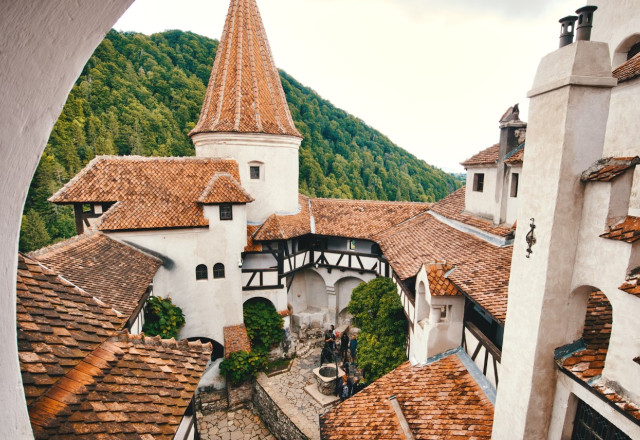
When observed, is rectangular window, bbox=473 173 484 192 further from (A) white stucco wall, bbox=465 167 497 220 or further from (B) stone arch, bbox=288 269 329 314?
(B) stone arch, bbox=288 269 329 314

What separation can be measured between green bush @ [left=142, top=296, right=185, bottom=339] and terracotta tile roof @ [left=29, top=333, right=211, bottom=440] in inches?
298

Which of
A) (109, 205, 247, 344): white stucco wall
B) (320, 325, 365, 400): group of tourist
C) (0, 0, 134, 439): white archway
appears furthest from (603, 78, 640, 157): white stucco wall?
(109, 205, 247, 344): white stucco wall

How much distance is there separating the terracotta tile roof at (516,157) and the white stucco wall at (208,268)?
9.68 m

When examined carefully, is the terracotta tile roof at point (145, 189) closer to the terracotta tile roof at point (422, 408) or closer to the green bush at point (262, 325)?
the green bush at point (262, 325)

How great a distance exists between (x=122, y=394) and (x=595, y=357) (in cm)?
554

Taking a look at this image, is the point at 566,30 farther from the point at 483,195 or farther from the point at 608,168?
the point at 483,195

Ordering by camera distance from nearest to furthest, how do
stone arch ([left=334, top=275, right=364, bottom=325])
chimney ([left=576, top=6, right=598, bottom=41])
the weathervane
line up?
chimney ([left=576, top=6, right=598, bottom=41]) → the weathervane → stone arch ([left=334, top=275, right=364, bottom=325])

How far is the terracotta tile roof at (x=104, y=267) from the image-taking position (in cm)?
868

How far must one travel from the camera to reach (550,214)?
4.32 meters

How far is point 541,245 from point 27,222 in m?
33.9

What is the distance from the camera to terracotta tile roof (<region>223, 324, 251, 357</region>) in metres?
13.9

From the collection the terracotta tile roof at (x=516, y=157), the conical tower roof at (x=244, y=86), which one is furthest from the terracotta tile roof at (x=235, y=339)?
the terracotta tile roof at (x=516, y=157)

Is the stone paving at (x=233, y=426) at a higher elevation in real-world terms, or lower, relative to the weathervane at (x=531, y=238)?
lower

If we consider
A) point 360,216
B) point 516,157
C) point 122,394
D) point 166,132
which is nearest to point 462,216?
point 516,157
